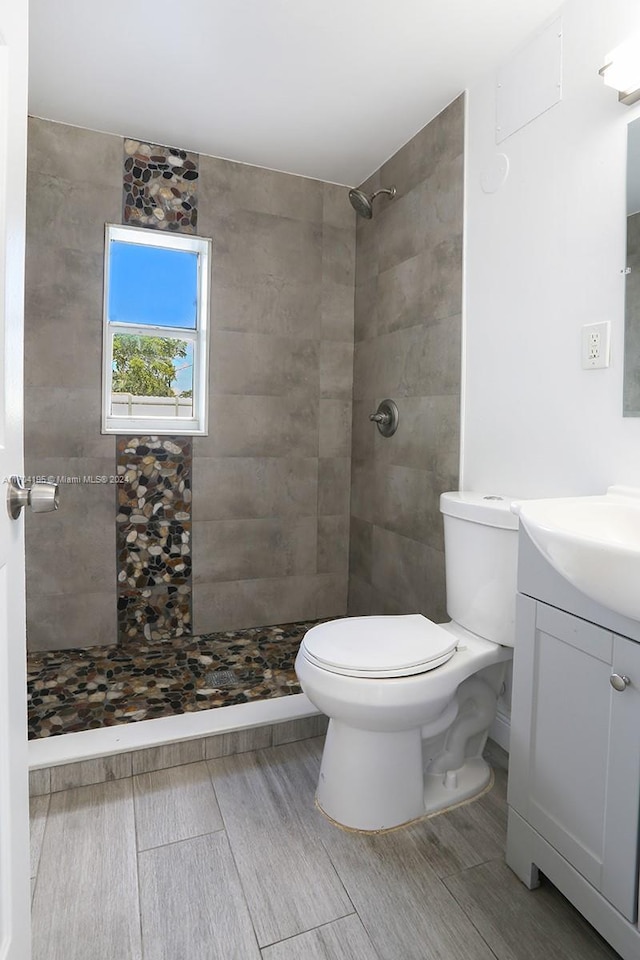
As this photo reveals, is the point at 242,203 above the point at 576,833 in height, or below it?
above

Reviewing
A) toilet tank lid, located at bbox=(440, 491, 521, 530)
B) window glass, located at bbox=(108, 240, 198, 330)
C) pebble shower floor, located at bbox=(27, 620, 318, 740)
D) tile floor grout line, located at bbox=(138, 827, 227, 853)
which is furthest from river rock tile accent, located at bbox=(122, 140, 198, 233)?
tile floor grout line, located at bbox=(138, 827, 227, 853)

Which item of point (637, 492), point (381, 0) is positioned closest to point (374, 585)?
point (637, 492)

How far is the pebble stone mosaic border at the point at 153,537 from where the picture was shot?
2.59m

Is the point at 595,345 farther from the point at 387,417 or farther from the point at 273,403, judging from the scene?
the point at 273,403

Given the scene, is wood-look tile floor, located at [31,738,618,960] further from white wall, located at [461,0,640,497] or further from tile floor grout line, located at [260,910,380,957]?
white wall, located at [461,0,640,497]

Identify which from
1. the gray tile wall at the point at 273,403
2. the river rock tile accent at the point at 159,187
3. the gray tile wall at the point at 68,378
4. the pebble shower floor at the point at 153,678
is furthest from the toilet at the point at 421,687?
the river rock tile accent at the point at 159,187

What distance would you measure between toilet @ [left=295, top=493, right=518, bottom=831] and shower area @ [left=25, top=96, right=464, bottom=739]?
0.54 m

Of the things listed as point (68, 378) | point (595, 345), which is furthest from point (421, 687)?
point (68, 378)

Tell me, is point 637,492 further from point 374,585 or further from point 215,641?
point 215,641

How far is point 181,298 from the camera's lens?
2758 mm

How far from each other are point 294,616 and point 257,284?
1.71 meters

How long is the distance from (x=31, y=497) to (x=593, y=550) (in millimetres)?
861

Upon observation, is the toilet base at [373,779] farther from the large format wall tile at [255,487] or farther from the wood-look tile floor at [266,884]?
the large format wall tile at [255,487]

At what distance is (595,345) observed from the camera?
1521 mm
